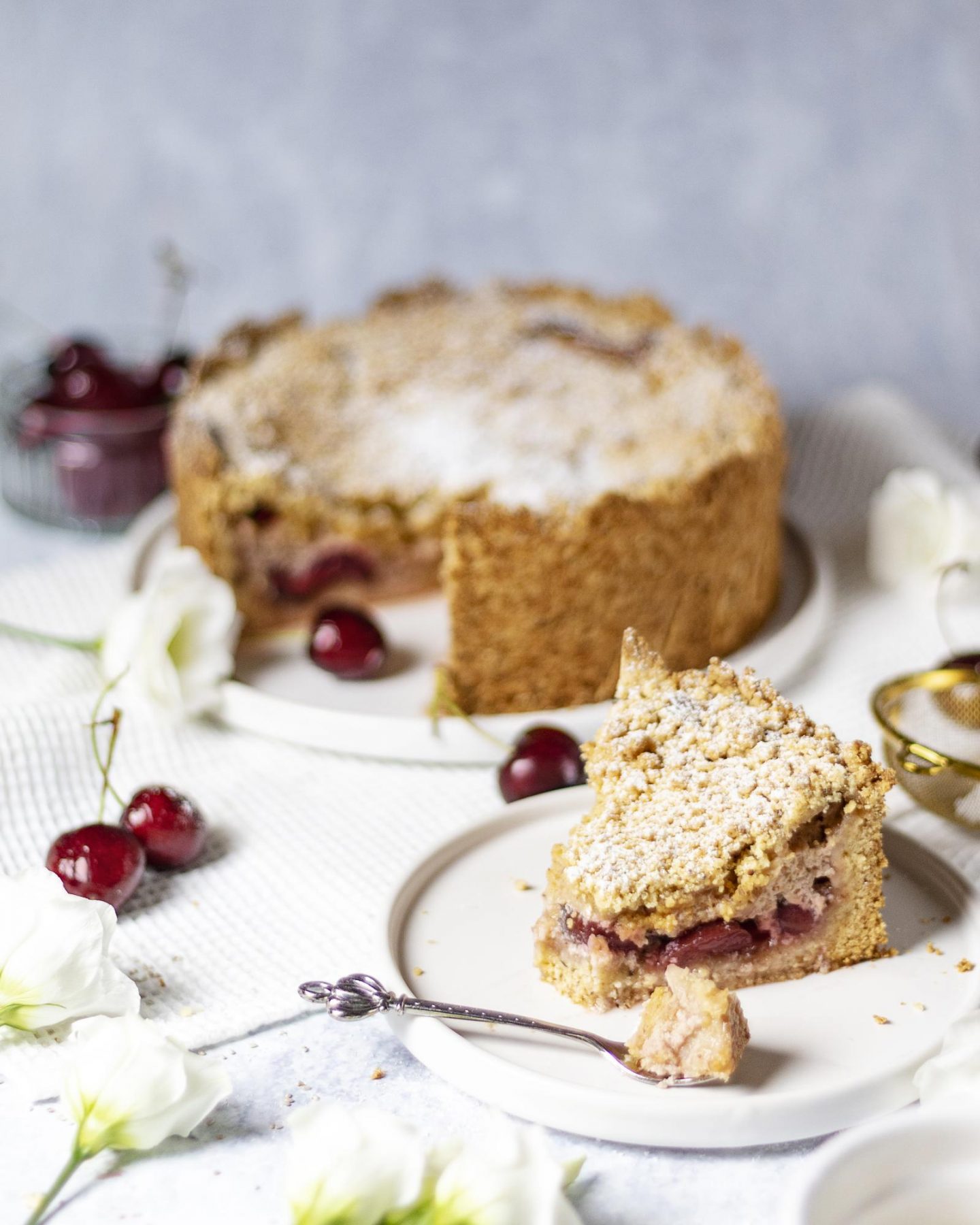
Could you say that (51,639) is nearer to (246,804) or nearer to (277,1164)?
(246,804)

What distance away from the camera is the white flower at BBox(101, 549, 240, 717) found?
3.01 meters

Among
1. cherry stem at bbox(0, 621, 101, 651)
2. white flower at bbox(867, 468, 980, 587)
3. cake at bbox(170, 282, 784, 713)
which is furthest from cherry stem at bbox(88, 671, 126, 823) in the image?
white flower at bbox(867, 468, 980, 587)

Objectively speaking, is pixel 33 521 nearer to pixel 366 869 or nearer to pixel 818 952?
pixel 366 869

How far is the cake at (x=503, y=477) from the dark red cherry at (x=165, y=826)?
639mm

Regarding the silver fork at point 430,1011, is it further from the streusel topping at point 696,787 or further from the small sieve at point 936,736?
the small sieve at point 936,736

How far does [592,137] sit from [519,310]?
3.24ft

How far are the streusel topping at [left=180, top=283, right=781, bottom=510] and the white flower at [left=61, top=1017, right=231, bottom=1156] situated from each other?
1.58 meters

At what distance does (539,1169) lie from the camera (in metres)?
1.80

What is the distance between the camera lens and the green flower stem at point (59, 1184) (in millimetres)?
1884

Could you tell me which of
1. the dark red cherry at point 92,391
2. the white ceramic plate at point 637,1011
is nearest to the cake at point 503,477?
the dark red cherry at point 92,391

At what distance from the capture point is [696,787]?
7.42ft

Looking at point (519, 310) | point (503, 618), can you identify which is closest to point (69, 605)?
point (503, 618)

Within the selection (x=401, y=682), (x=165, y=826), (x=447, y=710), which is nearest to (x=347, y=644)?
(x=401, y=682)

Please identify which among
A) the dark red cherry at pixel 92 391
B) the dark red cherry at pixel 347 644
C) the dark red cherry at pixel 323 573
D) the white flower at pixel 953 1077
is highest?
the white flower at pixel 953 1077
